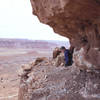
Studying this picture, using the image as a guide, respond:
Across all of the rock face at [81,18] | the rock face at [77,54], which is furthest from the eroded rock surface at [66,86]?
the rock face at [81,18]

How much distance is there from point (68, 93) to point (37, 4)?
9.63 feet

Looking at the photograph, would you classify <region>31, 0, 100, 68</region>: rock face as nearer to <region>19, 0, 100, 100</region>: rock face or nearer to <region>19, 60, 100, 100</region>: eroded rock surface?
<region>19, 0, 100, 100</region>: rock face

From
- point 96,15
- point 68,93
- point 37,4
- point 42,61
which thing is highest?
point 37,4

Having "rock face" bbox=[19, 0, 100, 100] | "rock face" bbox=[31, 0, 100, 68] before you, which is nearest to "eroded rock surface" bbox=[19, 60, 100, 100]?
"rock face" bbox=[19, 0, 100, 100]

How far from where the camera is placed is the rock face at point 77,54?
386cm

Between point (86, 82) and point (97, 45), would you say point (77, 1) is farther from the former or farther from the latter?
point (86, 82)

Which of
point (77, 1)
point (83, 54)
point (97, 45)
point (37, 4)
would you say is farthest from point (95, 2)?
point (37, 4)

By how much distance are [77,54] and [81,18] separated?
1.18 m

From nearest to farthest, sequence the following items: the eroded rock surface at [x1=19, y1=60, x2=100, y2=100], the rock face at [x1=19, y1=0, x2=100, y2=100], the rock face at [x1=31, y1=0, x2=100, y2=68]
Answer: the rock face at [x1=31, y1=0, x2=100, y2=68]
the rock face at [x1=19, y1=0, x2=100, y2=100]
the eroded rock surface at [x1=19, y1=60, x2=100, y2=100]

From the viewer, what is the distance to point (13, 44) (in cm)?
5719

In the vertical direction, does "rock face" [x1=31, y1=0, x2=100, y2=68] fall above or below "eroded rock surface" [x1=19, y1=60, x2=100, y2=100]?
above

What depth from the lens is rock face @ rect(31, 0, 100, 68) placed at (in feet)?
12.0

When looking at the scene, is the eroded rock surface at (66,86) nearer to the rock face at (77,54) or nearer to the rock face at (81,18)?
the rock face at (77,54)

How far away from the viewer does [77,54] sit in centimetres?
493
